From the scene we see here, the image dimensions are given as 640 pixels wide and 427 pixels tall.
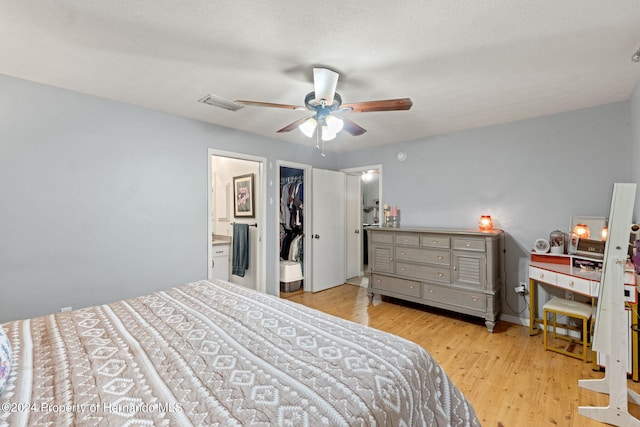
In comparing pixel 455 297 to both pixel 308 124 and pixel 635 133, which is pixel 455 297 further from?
pixel 308 124

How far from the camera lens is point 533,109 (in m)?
2.90

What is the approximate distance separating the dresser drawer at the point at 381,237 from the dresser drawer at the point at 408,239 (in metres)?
0.12

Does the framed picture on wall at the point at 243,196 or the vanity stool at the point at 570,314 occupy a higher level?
the framed picture on wall at the point at 243,196

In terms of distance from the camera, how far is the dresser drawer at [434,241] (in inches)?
131

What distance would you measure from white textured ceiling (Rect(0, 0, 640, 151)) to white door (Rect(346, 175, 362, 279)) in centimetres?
256

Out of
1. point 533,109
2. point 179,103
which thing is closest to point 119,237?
point 179,103

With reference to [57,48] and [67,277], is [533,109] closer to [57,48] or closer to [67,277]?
[57,48]

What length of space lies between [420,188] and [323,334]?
125 inches

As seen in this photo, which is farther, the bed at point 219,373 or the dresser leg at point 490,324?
the dresser leg at point 490,324

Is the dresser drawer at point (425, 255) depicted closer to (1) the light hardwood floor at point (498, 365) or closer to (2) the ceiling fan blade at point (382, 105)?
(1) the light hardwood floor at point (498, 365)

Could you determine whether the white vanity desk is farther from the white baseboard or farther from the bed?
the bed

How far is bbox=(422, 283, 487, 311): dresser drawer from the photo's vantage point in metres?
3.12

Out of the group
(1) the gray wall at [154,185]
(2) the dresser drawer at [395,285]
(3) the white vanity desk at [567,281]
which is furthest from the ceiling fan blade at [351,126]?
(3) the white vanity desk at [567,281]

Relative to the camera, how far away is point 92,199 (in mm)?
2562
